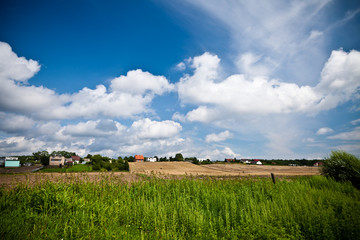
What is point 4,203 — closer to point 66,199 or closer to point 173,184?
→ point 66,199

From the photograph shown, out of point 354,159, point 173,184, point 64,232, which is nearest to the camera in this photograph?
point 64,232

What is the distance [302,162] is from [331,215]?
185 ft

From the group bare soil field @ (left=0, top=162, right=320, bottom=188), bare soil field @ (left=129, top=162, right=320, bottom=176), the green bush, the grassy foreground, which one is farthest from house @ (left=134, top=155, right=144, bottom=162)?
→ the grassy foreground

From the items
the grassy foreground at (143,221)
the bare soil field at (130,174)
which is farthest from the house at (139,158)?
the grassy foreground at (143,221)

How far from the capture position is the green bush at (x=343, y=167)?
1472cm

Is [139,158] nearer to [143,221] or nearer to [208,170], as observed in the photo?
[208,170]

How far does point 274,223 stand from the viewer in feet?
24.1

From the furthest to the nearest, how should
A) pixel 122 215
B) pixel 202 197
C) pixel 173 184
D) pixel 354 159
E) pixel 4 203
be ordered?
pixel 354 159, pixel 173 184, pixel 202 197, pixel 122 215, pixel 4 203

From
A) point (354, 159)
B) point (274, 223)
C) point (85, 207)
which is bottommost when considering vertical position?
point (274, 223)

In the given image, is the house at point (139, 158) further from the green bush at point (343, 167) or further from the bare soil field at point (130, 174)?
the green bush at point (343, 167)

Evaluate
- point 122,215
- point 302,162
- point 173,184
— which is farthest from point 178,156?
point 122,215

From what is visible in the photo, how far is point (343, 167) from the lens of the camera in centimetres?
1574

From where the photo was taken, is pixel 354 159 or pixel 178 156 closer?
pixel 354 159

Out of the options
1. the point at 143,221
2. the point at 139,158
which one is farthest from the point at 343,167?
the point at 139,158
